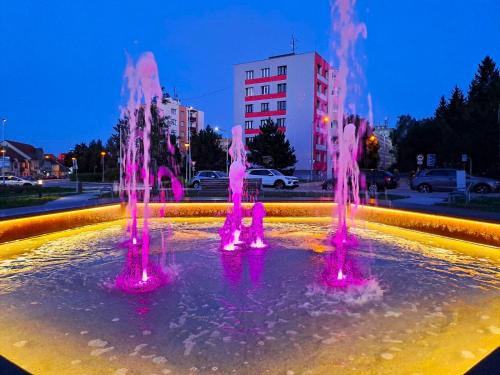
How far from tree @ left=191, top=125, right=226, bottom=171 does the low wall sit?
41.5m

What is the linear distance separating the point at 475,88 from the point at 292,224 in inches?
2213

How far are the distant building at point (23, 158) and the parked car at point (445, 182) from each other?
79704 millimetres

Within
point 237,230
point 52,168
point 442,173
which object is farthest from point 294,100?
point 52,168

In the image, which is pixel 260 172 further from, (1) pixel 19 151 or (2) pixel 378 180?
(1) pixel 19 151

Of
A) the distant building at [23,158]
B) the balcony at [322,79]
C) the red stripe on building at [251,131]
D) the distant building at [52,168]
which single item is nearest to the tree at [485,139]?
the balcony at [322,79]

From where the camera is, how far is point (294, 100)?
56.7 m

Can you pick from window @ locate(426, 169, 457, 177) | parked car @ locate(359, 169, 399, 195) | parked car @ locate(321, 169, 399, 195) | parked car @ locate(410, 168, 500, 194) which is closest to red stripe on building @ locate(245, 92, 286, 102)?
parked car @ locate(321, 169, 399, 195)

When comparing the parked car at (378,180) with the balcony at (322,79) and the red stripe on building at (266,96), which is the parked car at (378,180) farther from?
the red stripe on building at (266,96)

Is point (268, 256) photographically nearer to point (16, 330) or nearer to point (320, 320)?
point (320, 320)

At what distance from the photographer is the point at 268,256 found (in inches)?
315

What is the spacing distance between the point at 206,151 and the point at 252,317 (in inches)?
2065

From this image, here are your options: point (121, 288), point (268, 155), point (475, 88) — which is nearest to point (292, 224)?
point (121, 288)

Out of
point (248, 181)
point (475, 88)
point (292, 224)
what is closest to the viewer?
point (292, 224)

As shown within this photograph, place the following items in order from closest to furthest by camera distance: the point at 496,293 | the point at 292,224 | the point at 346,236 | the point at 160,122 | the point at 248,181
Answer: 1. the point at 496,293
2. the point at 346,236
3. the point at 292,224
4. the point at 248,181
5. the point at 160,122
